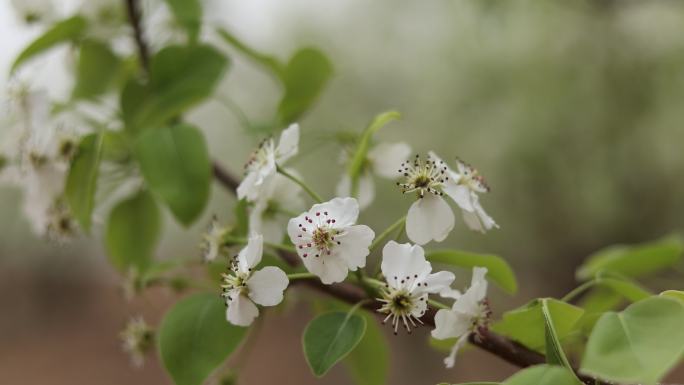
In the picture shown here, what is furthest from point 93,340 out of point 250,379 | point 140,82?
point 140,82

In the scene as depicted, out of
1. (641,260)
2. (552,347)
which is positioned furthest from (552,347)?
(641,260)

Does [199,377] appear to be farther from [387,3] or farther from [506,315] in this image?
[387,3]

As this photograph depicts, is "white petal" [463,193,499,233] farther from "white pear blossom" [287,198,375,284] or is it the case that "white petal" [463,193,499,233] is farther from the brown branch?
the brown branch

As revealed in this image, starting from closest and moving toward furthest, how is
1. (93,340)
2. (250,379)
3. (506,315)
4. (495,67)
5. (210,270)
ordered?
1. (506,315)
2. (210,270)
3. (495,67)
4. (250,379)
5. (93,340)

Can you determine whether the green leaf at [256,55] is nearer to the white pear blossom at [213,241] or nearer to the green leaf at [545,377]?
the white pear blossom at [213,241]

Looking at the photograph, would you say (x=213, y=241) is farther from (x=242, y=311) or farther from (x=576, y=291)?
(x=576, y=291)
